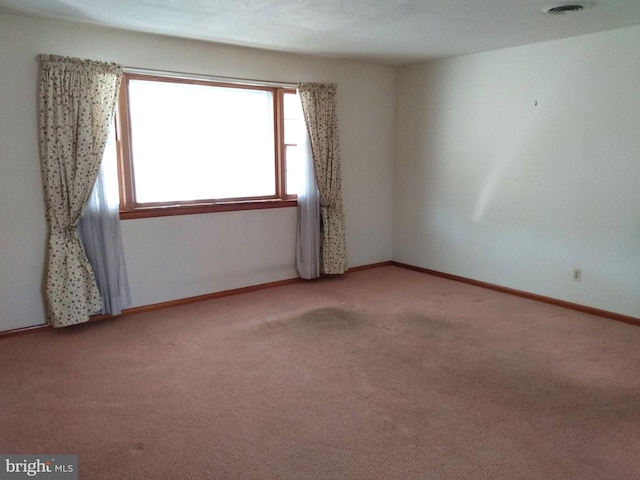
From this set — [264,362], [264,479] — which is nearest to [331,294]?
[264,362]

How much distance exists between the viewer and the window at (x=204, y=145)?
405 cm

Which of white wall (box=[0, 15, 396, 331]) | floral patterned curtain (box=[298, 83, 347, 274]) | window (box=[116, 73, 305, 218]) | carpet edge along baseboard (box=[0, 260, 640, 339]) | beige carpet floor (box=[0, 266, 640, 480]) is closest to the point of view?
beige carpet floor (box=[0, 266, 640, 480])

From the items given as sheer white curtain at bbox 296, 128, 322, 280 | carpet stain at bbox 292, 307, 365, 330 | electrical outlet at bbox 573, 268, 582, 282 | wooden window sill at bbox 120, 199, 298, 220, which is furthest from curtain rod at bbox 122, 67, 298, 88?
electrical outlet at bbox 573, 268, 582, 282

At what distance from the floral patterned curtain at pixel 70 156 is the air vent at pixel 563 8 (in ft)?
10.7

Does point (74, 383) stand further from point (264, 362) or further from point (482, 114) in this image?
point (482, 114)

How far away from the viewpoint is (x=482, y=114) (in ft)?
15.7

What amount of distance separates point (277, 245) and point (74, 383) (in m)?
2.49

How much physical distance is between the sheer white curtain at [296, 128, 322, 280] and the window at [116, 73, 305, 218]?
12 centimetres

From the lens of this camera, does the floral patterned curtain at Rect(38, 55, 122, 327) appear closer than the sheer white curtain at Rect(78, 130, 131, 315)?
Yes

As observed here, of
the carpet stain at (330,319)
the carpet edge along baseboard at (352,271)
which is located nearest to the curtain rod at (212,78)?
the carpet edge along baseboard at (352,271)

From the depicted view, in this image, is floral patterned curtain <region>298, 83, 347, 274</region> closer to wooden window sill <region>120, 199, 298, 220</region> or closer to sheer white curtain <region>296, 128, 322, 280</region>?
sheer white curtain <region>296, 128, 322, 280</region>

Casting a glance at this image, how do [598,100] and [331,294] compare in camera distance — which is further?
[331,294]

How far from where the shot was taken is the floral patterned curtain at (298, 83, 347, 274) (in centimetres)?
486

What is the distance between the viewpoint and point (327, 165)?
5035mm
